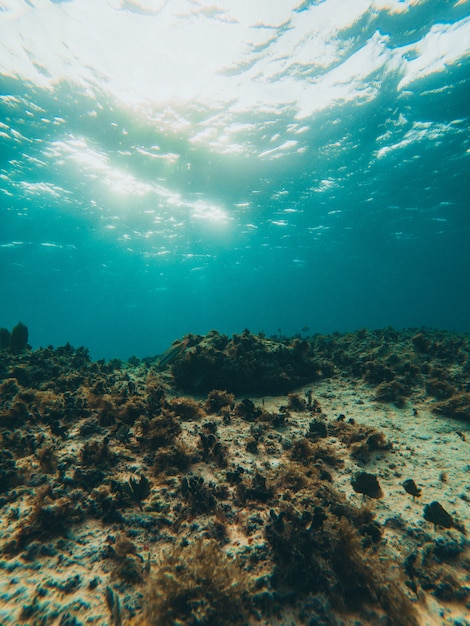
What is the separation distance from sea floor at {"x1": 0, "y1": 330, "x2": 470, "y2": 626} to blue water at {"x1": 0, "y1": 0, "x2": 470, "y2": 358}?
55.1 feet

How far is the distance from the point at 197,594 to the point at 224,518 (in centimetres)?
108

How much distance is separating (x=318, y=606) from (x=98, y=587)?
218cm

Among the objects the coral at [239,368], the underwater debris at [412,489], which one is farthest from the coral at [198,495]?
the coral at [239,368]

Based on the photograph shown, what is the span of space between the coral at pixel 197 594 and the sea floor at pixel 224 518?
1 cm

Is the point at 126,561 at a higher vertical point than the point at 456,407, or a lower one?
lower

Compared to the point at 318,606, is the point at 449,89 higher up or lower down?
higher up

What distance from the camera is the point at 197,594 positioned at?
266 centimetres

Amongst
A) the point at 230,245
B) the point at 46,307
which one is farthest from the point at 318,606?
the point at 46,307

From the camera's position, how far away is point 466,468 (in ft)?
16.1

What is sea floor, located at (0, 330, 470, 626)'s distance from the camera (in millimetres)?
2754

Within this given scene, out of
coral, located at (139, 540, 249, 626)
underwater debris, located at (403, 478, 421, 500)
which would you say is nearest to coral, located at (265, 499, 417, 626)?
coral, located at (139, 540, 249, 626)

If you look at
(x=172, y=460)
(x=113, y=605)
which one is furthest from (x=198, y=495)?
(x=113, y=605)

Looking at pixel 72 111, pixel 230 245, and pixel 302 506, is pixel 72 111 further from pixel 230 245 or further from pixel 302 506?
pixel 230 245

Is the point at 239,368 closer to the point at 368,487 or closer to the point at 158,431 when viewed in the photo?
the point at 158,431
